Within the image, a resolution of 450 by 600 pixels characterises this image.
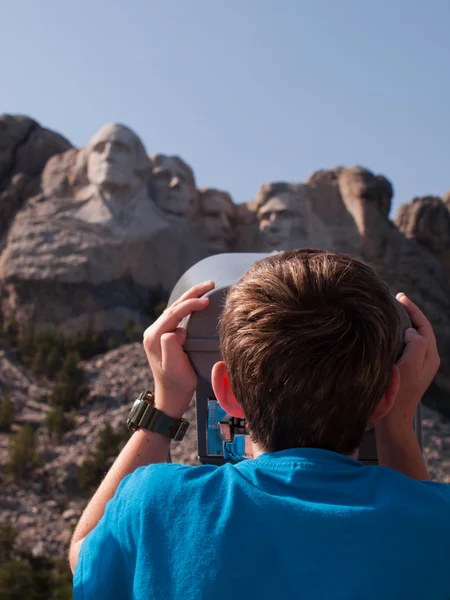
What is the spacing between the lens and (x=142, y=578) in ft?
3.27

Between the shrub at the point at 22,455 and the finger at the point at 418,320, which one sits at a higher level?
the finger at the point at 418,320

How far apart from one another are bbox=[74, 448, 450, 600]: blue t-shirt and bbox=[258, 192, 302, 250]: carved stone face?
59.1 feet

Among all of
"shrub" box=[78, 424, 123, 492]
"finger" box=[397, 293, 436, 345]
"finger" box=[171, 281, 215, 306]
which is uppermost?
"finger" box=[171, 281, 215, 306]

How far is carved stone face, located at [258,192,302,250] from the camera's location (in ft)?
62.7

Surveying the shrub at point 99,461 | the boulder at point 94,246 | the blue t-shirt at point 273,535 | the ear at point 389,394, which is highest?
the boulder at point 94,246

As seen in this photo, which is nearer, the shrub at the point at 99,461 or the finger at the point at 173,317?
the finger at the point at 173,317

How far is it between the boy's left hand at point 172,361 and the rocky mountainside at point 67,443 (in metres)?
8.22

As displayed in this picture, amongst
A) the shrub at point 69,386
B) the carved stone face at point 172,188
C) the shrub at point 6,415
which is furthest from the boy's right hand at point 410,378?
the carved stone face at point 172,188

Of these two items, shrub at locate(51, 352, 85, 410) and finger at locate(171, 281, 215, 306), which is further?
shrub at locate(51, 352, 85, 410)

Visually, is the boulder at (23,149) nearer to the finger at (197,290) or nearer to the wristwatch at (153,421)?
the finger at (197,290)

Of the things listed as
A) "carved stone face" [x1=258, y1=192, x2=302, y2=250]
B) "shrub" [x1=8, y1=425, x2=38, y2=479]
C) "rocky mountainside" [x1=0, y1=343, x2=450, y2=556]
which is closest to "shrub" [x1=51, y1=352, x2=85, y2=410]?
"rocky mountainside" [x1=0, y1=343, x2=450, y2=556]

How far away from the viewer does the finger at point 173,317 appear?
136 centimetres

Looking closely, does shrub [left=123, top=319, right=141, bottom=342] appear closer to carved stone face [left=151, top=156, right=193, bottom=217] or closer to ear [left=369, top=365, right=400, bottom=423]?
carved stone face [left=151, top=156, right=193, bottom=217]

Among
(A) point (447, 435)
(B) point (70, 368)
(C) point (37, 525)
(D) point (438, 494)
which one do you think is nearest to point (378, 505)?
(D) point (438, 494)
